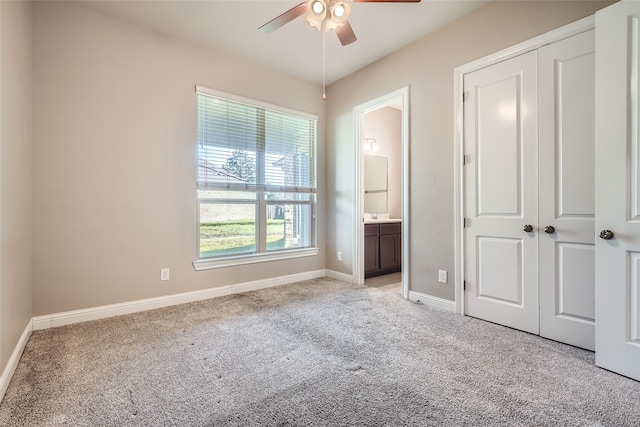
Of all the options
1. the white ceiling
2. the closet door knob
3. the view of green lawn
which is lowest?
the view of green lawn

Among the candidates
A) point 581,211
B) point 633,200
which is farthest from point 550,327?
point 633,200

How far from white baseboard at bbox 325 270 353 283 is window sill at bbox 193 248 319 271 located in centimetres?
36

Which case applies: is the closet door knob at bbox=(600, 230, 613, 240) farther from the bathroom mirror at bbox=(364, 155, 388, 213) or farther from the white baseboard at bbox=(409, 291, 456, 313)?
the bathroom mirror at bbox=(364, 155, 388, 213)

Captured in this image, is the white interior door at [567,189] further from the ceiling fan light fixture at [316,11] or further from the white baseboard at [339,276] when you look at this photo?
the white baseboard at [339,276]

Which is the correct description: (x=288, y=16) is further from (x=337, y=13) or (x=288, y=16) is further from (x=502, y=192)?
(x=502, y=192)

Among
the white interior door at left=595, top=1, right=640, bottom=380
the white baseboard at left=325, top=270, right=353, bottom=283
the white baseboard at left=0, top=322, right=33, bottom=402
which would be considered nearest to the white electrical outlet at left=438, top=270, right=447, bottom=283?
the white interior door at left=595, top=1, right=640, bottom=380

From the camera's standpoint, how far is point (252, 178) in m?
3.66

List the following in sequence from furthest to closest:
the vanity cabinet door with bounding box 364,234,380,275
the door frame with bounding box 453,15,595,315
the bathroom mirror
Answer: the bathroom mirror
the vanity cabinet door with bounding box 364,234,380,275
the door frame with bounding box 453,15,595,315

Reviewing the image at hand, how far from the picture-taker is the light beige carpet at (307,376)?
1425 millimetres

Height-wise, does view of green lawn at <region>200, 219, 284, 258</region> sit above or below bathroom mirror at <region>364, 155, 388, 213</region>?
below

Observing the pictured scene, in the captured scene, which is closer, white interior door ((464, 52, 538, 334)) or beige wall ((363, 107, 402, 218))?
white interior door ((464, 52, 538, 334))

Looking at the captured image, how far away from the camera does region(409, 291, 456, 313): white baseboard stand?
290cm

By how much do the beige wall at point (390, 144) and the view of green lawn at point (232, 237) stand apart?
232 cm

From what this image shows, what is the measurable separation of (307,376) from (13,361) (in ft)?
5.94
